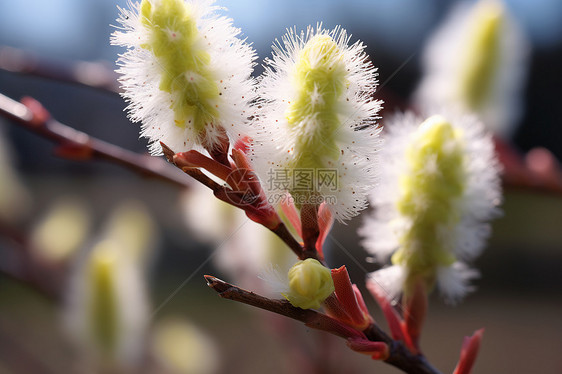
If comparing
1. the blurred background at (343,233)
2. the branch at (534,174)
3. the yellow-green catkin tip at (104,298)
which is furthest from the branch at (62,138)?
the blurred background at (343,233)

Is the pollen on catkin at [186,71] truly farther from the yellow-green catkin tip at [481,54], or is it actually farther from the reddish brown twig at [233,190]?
the yellow-green catkin tip at [481,54]

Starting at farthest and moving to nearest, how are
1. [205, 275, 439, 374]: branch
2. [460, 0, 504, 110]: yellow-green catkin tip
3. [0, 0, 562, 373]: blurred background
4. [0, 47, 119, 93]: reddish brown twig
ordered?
[0, 0, 562, 373]: blurred background, [460, 0, 504, 110]: yellow-green catkin tip, [0, 47, 119, 93]: reddish brown twig, [205, 275, 439, 374]: branch

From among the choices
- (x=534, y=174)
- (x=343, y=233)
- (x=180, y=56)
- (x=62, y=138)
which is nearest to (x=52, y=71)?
(x=62, y=138)

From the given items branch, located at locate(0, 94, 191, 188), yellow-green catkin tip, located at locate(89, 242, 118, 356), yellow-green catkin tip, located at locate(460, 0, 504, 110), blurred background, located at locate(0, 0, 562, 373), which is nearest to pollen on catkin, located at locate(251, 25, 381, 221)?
branch, located at locate(0, 94, 191, 188)

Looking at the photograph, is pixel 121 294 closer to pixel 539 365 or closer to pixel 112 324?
pixel 112 324

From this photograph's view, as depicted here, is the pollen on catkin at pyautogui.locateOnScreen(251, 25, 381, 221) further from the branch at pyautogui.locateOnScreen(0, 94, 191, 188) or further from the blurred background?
the blurred background
